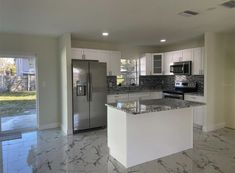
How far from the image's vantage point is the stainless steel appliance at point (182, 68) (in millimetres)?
5387

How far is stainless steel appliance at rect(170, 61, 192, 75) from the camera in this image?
5387mm

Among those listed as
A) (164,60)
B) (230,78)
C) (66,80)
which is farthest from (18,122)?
(230,78)

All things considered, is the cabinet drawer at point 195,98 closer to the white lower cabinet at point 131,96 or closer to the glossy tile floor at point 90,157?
the glossy tile floor at point 90,157

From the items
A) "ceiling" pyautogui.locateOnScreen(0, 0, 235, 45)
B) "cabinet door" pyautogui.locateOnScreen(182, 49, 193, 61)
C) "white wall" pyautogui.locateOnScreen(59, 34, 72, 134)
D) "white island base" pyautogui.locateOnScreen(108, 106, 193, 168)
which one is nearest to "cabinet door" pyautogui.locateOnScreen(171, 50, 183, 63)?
"cabinet door" pyautogui.locateOnScreen(182, 49, 193, 61)

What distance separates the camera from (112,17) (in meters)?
3.37

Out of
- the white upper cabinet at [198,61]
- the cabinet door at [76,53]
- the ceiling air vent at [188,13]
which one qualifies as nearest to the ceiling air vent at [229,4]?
the ceiling air vent at [188,13]

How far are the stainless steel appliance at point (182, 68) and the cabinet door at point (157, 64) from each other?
2.04ft

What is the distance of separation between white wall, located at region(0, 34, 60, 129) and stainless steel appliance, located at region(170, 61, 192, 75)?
133 inches

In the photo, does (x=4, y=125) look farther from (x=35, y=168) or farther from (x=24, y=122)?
(x=35, y=168)

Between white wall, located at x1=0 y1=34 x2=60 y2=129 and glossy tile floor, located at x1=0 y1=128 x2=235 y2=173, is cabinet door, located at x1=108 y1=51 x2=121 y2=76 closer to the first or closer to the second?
white wall, located at x1=0 y1=34 x2=60 y2=129

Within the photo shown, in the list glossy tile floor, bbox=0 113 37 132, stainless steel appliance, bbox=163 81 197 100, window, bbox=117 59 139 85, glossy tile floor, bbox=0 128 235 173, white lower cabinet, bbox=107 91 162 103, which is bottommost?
glossy tile floor, bbox=0 128 235 173

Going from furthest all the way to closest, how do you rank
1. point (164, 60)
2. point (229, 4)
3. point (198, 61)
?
point (164, 60), point (198, 61), point (229, 4)

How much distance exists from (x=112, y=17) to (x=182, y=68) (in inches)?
116

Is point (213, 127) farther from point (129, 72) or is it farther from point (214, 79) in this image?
point (129, 72)
